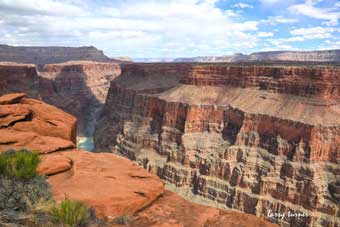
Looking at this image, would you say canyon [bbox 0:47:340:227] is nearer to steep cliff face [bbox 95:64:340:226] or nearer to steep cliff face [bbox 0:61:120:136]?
steep cliff face [bbox 95:64:340:226]

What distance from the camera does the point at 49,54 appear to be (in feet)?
636

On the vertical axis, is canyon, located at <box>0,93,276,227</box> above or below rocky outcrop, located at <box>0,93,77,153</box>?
below

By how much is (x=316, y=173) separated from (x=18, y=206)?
40.3 meters

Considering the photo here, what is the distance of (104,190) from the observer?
15070 mm

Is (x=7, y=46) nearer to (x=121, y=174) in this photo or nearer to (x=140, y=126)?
(x=140, y=126)

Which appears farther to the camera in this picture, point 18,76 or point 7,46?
point 7,46

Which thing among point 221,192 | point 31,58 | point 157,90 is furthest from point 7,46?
point 221,192

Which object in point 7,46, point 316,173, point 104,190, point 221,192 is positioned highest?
point 7,46

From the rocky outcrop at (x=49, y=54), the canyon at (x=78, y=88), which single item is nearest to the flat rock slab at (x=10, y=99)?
the canyon at (x=78, y=88)

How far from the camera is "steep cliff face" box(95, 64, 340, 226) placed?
45844 mm

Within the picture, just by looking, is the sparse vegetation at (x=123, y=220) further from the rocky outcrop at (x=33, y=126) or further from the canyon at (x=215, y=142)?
the rocky outcrop at (x=33, y=126)

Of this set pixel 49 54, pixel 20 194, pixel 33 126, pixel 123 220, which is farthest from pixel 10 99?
pixel 49 54

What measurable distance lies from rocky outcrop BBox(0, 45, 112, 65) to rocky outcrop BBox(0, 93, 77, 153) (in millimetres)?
153684

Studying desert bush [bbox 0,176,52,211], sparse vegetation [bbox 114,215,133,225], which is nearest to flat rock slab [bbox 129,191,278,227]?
sparse vegetation [bbox 114,215,133,225]
